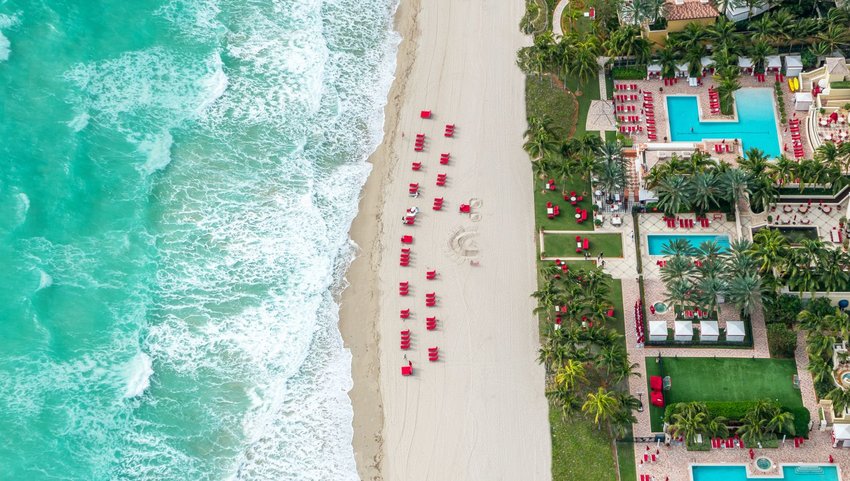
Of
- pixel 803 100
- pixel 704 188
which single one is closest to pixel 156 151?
pixel 704 188

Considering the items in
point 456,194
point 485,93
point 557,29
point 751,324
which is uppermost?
point 557,29

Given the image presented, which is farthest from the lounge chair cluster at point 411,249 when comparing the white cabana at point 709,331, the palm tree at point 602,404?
the white cabana at point 709,331

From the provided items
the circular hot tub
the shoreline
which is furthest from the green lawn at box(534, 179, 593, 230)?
the circular hot tub

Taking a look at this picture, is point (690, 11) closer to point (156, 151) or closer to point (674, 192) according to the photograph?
point (674, 192)

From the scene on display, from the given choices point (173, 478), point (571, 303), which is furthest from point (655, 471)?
point (173, 478)

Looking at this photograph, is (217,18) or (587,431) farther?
(217,18)

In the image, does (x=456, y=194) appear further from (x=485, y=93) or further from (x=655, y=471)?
(x=655, y=471)
